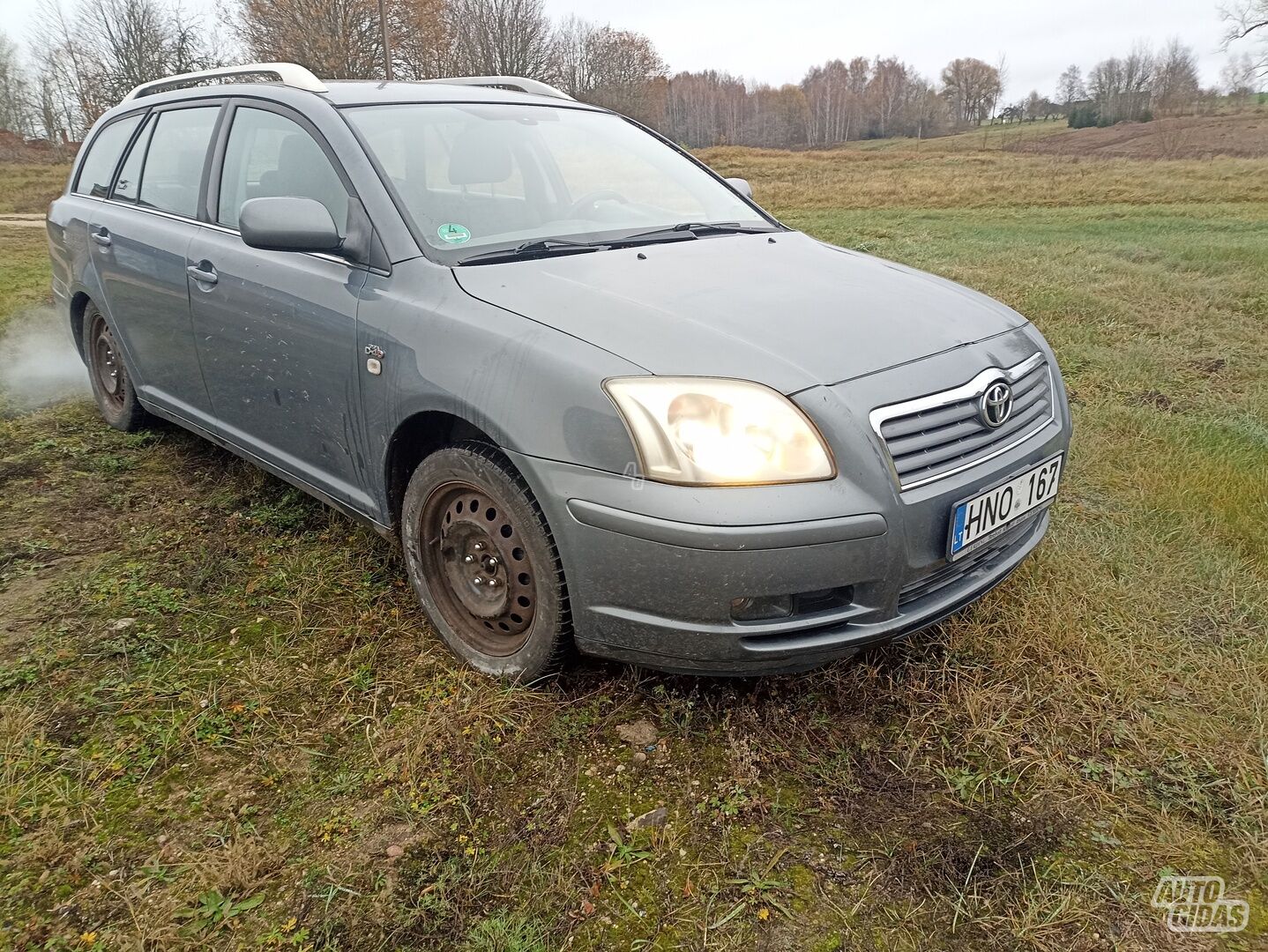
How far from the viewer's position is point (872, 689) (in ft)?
7.80

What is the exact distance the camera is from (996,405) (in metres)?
2.19

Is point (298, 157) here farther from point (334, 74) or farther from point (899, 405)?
point (334, 74)

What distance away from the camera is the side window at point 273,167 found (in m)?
2.72

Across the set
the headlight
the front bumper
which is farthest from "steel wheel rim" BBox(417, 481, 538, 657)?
the headlight

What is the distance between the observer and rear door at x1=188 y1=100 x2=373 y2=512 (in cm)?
263

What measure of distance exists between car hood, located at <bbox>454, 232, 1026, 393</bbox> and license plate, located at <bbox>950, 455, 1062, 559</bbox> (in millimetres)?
399

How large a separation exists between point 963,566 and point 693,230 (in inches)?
59.3

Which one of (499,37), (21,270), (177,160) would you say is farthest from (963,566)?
(499,37)

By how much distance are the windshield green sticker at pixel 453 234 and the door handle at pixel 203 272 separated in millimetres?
1081

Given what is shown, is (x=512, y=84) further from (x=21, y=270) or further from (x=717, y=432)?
(x=21, y=270)

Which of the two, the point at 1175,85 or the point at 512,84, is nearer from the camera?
the point at 512,84

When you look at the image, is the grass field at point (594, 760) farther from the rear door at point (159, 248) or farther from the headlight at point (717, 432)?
the headlight at point (717, 432)

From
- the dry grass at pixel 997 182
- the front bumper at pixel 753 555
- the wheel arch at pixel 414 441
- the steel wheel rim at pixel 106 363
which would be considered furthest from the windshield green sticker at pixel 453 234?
the dry grass at pixel 997 182

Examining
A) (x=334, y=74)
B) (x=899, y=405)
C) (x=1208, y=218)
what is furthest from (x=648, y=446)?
(x=334, y=74)
